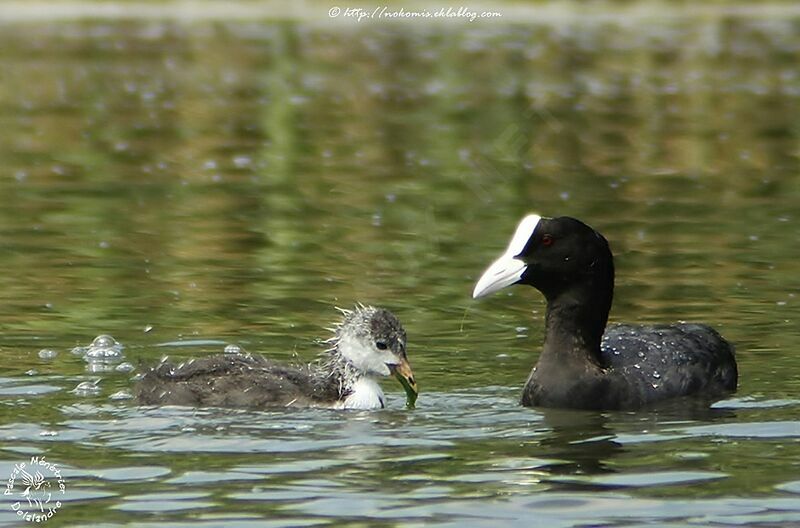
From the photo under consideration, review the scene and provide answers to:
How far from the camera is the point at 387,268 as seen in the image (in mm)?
17109

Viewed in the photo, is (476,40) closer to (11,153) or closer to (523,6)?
(523,6)

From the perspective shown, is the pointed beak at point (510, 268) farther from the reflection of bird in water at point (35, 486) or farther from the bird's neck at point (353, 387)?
the reflection of bird in water at point (35, 486)

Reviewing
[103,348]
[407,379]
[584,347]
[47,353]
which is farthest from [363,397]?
[47,353]

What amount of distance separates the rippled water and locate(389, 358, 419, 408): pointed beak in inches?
7.3

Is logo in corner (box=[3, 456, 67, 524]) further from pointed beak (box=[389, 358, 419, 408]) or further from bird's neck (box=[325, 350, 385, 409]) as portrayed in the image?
pointed beak (box=[389, 358, 419, 408])

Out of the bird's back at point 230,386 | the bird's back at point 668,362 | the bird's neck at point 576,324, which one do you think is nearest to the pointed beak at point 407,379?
the bird's back at point 230,386

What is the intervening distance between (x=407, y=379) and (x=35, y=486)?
113 inches

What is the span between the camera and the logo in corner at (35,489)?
900 centimetres

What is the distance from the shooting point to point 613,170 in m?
24.8

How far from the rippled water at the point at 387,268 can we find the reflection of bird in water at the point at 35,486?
128 millimetres

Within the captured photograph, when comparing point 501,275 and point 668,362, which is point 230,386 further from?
point 668,362

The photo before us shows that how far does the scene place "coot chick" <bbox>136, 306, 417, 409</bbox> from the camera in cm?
1155

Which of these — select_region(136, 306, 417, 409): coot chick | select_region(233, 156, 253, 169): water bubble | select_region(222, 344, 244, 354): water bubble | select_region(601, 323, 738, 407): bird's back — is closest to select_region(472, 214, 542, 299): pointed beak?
select_region(136, 306, 417, 409): coot chick

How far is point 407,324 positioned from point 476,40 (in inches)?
1435
